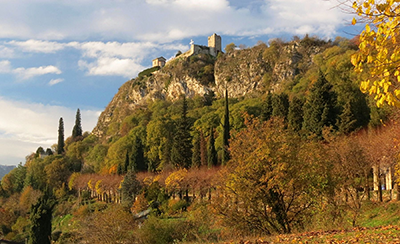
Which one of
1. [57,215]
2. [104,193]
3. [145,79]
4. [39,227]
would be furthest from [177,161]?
[145,79]

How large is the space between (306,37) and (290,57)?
6.22 meters

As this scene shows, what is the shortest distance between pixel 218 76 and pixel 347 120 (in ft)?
158

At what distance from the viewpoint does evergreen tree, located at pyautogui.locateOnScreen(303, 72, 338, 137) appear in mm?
30453

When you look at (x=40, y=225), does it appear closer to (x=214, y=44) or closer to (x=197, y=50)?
(x=197, y=50)

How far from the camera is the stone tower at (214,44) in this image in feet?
302

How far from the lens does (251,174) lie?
11.6 m

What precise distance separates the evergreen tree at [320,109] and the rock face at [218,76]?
26630 mm

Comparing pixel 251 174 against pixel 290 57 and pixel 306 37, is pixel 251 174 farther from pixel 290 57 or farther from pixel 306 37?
pixel 306 37

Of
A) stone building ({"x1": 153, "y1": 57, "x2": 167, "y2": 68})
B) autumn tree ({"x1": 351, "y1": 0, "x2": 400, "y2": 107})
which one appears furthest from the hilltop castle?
autumn tree ({"x1": 351, "y1": 0, "x2": 400, "y2": 107})

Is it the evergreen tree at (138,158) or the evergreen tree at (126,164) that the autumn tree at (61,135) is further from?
the evergreen tree at (138,158)

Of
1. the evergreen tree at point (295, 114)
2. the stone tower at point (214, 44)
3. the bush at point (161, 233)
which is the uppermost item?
the stone tower at point (214, 44)

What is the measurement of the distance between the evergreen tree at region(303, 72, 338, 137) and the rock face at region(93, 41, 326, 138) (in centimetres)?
2663

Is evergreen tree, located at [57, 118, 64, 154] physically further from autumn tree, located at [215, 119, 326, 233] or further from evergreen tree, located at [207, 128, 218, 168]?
autumn tree, located at [215, 119, 326, 233]

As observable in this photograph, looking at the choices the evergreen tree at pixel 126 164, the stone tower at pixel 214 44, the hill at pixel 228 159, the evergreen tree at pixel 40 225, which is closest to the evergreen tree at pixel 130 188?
the hill at pixel 228 159
